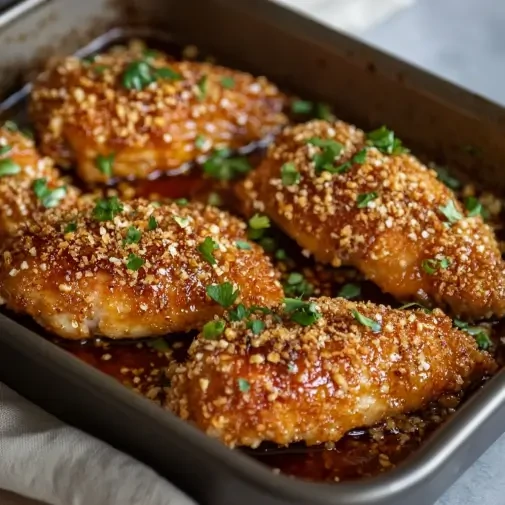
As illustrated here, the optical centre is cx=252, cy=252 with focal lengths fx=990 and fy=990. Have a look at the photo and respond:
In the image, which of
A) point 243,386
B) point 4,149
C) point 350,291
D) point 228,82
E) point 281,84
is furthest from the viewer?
point 281,84

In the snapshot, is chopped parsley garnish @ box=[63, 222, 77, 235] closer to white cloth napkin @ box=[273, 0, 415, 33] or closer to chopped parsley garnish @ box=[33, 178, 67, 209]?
chopped parsley garnish @ box=[33, 178, 67, 209]

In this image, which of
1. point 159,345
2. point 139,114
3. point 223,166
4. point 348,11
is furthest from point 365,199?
point 348,11

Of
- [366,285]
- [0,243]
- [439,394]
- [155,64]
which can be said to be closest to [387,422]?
[439,394]

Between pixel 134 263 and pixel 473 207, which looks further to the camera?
pixel 473 207

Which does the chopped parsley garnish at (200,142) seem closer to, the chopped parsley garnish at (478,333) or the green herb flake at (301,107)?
the green herb flake at (301,107)

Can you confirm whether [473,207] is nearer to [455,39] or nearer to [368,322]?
[368,322]

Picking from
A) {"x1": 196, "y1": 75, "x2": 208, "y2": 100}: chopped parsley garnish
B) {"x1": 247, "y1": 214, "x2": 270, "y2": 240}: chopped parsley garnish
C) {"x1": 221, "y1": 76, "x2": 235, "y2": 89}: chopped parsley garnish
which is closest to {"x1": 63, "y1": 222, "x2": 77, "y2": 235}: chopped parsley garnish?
{"x1": 247, "y1": 214, "x2": 270, "y2": 240}: chopped parsley garnish
